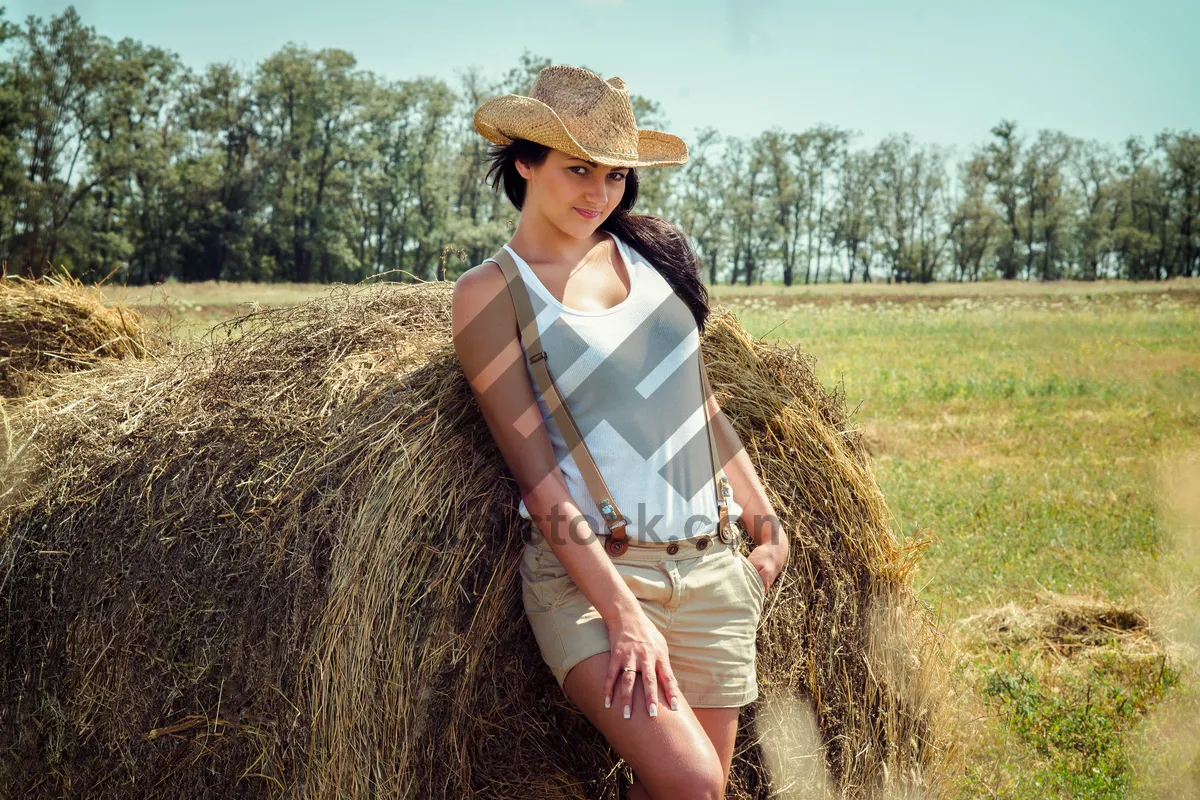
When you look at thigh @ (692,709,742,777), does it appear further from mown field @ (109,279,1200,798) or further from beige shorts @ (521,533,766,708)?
mown field @ (109,279,1200,798)

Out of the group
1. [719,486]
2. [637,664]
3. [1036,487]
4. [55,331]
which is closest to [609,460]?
[719,486]

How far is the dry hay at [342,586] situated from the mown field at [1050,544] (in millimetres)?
447

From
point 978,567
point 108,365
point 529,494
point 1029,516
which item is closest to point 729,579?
point 529,494

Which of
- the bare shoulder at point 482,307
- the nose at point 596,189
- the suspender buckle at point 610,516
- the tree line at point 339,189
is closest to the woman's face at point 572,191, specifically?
the nose at point 596,189

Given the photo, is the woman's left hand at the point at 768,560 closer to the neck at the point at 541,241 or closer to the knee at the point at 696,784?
the knee at the point at 696,784

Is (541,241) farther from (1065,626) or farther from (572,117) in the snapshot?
(1065,626)

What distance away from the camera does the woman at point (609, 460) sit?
91.0 inches

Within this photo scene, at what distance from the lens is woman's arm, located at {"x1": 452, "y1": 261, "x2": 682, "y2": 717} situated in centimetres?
230

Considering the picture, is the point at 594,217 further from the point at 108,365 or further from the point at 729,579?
the point at 108,365

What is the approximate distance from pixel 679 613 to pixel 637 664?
264 millimetres

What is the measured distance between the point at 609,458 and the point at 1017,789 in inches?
85.8

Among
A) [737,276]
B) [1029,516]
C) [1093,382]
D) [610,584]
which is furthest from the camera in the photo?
[737,276]

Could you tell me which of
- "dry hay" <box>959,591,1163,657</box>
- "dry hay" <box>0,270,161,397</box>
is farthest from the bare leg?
"dry hay" <box>0,270,161,397</box>

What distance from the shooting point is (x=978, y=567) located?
18.1 feet
